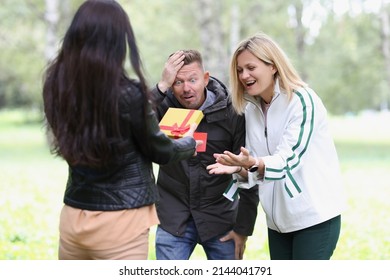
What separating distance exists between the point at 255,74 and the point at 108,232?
121 cm

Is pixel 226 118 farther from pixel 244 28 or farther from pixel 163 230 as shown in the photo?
pixel 244 28

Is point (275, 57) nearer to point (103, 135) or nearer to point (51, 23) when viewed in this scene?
point (103, 135)

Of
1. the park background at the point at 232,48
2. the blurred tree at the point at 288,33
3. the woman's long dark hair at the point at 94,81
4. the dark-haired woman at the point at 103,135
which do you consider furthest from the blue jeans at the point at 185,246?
the blurred tree at the point at 288,33

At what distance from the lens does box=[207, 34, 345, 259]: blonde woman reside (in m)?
3.28

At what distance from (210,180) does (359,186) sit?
8377 mm

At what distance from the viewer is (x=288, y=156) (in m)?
3.24

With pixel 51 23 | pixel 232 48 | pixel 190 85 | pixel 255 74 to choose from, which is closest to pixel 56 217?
pixel 190 85

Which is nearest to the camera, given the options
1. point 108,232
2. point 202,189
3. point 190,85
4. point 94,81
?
point 94,81

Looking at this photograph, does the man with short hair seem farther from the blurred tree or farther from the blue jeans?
the blurred tree

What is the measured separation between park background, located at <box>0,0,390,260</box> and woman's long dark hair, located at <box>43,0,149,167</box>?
4.77 m

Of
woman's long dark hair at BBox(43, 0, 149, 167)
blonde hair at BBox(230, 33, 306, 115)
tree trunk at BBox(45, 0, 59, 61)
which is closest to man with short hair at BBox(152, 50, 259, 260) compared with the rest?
blonde hair at BBox(230, 33, 306, 115)

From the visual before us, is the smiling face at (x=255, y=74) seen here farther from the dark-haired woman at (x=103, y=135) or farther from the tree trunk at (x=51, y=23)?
the tree trunk at (x=51, y=23)

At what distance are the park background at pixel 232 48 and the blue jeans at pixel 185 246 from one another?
11.6ft
